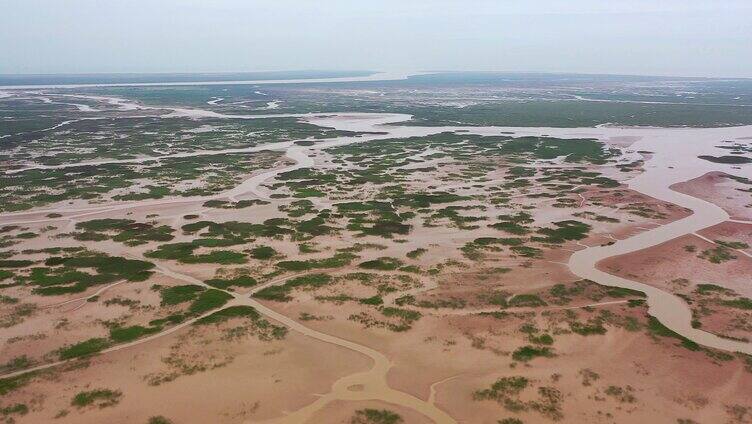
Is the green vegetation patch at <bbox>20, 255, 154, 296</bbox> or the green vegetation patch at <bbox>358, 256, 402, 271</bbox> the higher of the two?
the green vegetation patch at <bbox>20, 255, 154, 296</bbox>

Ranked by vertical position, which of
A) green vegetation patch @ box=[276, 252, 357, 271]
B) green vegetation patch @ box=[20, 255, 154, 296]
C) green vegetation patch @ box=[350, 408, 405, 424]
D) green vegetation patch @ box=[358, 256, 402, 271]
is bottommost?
green vegetation patch @ box=[350, 408, 405, 424]

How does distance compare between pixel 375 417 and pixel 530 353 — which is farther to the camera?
pixel 530 353

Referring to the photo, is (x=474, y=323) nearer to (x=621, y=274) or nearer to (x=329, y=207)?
(x=621, y=274)

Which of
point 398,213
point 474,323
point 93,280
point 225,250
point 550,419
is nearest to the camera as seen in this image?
point 550,419

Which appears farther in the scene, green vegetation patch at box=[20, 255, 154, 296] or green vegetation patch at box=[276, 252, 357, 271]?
green vegetation patch at box=[276, 252, 357, 271]

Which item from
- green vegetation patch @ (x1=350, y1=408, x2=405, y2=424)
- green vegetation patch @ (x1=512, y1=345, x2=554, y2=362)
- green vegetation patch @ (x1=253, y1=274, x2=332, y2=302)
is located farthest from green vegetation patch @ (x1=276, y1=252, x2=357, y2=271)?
green vegetation patch @ (x1=350, y1=408, x2=405, y2=424)

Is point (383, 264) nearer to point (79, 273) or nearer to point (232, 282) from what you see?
point (232, 282)

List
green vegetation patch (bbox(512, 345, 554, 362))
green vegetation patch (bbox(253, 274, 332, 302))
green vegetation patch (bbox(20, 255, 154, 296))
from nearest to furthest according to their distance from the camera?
green vegetation patch (bbox(512, 345, 554, 362)) < green vegetation patch (bbox(253, 274, 332, 302)) < green vegetation patch (bbox(20, 255, 154, 296))

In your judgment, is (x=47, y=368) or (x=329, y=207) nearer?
(x=47, y=368)

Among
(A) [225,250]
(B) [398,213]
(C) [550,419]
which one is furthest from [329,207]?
(C) [550,419]

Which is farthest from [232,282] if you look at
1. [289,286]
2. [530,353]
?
[530,353]

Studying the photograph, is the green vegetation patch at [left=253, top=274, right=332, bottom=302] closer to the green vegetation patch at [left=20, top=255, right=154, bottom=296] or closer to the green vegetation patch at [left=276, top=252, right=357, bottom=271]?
the green vegetation patch at [left=276, top=252, right=357, bottom=271]
